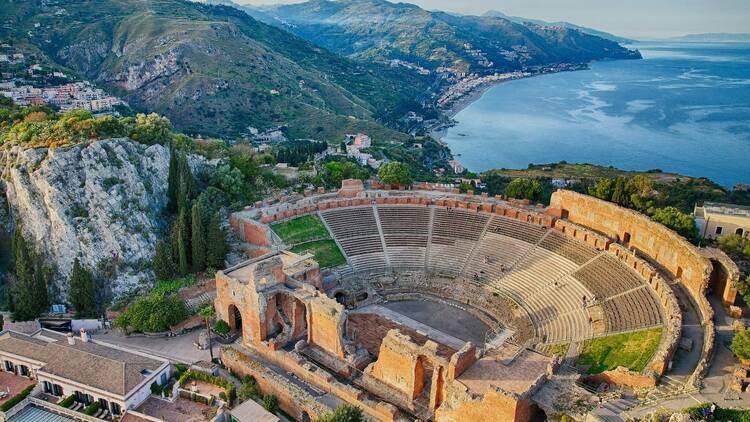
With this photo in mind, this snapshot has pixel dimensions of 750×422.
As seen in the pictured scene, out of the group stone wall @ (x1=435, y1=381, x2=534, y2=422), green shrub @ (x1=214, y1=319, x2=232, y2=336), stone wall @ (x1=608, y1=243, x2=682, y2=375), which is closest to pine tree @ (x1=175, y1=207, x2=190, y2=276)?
green shrub @ (x1=214, y1=319, x2=232, y2=336)

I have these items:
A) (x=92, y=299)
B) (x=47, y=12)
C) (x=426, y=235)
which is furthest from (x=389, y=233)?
(x=47, y=12)

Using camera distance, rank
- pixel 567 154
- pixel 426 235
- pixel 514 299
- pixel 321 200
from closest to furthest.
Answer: pixel 514 299 → pixel 426 235 → pixel 321 200 → pixel 567 154

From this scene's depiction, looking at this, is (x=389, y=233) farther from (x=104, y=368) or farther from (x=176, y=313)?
(x=104, y=368)

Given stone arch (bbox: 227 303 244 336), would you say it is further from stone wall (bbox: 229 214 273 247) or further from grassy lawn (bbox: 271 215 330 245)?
grassy lawn (bbox: 271 215 330 245)

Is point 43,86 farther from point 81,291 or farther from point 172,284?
point 172,284

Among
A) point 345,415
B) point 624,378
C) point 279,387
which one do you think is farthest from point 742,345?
point 279,387
